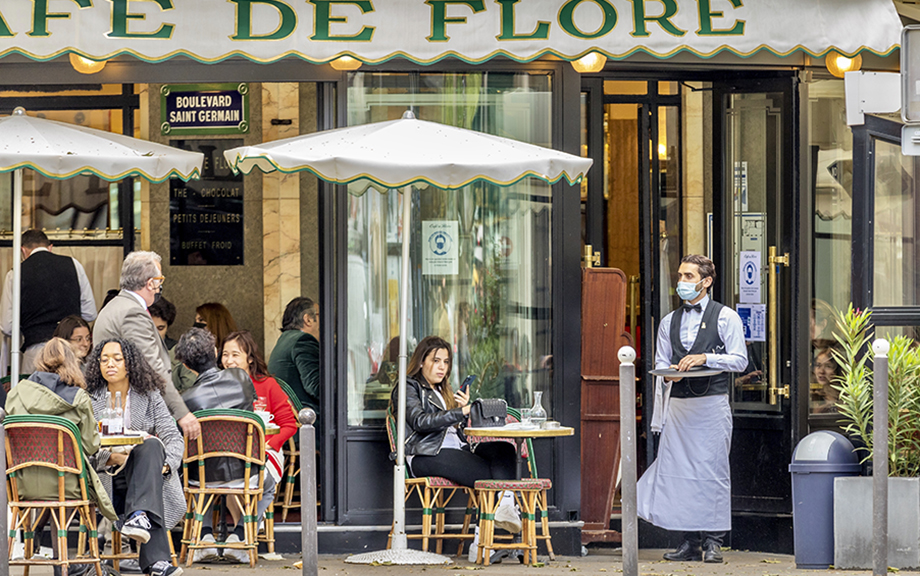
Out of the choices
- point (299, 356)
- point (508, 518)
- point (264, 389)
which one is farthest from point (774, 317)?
point (264, 389)

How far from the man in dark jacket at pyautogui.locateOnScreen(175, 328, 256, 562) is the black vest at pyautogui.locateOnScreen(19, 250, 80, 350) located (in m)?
1.72

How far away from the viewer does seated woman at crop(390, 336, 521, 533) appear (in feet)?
27.7

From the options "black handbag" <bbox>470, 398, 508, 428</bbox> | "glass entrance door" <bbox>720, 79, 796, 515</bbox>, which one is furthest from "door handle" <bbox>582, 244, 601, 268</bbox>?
"black handbag" <bbox>470, 398, 508, 428</bbox>

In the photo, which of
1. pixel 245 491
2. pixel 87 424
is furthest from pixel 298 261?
pixel 87 424

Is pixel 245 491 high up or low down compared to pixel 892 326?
down

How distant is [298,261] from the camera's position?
1250 centimetres

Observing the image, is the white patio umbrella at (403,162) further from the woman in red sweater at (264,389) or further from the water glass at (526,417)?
the woman in red sweater at (264,389)

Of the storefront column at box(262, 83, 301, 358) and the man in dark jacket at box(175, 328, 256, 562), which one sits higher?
the storefront column at box(262, 83, 301, 358)

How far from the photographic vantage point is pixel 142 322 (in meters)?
8.26

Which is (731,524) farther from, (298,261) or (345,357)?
(298,261)

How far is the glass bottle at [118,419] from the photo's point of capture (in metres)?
7.62

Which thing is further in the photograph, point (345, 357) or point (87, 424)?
point (345, 357)

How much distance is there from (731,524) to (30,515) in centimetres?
462

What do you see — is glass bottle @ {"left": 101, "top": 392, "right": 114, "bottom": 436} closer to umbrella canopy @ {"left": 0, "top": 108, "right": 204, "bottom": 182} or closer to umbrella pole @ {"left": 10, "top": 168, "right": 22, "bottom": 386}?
umbrella pole @ {"left": 10, "top": 168, "right": 22, "bottom": 386}
